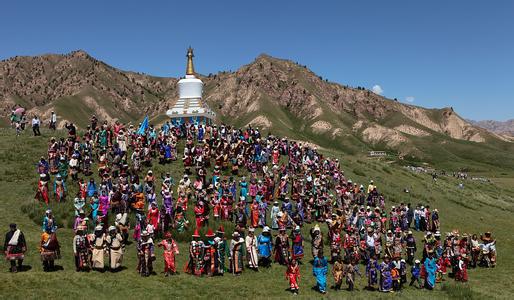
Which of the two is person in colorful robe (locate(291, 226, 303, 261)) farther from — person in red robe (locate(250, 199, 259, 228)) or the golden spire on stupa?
the golden spire on stupa

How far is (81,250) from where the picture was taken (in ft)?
51.0

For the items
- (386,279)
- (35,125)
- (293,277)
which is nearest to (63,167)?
(35,125)

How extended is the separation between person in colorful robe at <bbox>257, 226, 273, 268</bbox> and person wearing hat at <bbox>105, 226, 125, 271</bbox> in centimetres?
549

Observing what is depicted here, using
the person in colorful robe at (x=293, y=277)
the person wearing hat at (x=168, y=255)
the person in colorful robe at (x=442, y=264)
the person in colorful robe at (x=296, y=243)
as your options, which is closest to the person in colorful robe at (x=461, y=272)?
the person in colorful robe at (x=442, y=264)

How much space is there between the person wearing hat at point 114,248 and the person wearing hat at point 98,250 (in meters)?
0.19

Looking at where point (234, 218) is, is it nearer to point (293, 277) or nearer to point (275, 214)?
point (275, 214)

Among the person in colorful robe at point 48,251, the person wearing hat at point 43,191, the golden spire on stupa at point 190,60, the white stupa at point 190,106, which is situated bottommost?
the person in colorful robe at point 48,251

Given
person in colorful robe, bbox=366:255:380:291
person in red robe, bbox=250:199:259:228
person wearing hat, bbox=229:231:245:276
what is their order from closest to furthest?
person in colorful robe, bbox=366:255:380:291 < person wearing hat, bbox=229:231:245:276 < person in red robe, bbox=250:199:259:228

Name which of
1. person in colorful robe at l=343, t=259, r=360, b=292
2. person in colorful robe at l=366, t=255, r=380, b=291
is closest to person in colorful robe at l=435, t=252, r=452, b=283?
person in colorful robe at l=366, t=255, r=380, b=291

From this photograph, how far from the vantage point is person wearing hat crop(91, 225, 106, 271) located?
51.4ft

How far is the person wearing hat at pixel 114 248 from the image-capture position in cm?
1584

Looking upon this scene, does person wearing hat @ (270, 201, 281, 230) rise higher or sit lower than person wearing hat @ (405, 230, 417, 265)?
higher

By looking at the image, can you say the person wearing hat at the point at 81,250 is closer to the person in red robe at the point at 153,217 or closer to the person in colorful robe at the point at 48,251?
the person in colorful robe at the point at 48,251

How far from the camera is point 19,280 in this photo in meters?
13.9
